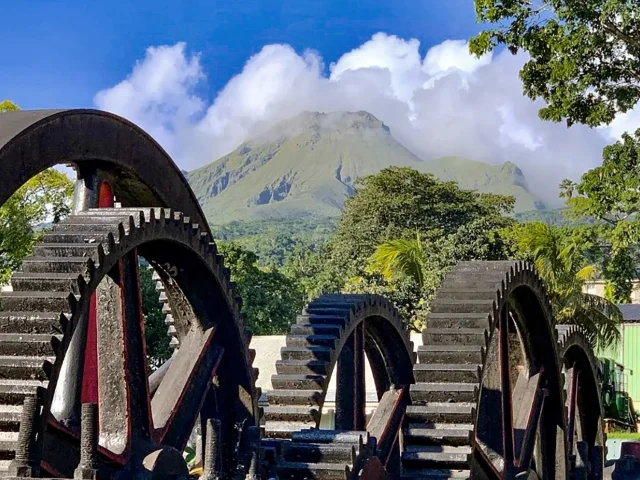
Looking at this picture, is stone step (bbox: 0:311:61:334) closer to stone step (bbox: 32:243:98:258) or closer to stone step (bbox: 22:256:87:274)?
stone step (bbox: 22:256:87:274)

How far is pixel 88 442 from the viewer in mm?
4863

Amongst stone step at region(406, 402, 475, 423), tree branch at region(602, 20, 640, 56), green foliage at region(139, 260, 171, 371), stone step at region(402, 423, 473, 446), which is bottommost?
stone step at region(402, 423, 473, 446)

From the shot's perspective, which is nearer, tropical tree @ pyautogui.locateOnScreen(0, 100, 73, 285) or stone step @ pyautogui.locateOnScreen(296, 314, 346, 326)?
stone step @ pyautogui.locateOnScreen(296, 314, 346, 326)

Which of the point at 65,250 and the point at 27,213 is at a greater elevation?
the point at 27,213

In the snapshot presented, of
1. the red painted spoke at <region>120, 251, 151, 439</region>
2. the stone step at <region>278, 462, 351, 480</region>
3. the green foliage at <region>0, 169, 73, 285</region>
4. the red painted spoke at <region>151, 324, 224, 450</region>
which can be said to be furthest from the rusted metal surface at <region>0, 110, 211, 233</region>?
the green foliage at <region>0, 169, 73, 285</region>

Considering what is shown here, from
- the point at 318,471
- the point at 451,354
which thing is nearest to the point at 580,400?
the point at 451,354

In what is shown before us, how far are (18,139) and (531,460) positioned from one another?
19.6 ft

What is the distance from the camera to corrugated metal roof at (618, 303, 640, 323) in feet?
129

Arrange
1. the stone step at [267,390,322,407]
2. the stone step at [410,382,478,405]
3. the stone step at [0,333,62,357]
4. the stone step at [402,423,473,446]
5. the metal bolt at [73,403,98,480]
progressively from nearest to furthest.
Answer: the metal bolt at [73,403,98,480] < the stone step at [0,333,62,357] < the stone step at [402,423,473,446] < the stone step at [410,382,478,405] < the stone step at [267,390,322,407]

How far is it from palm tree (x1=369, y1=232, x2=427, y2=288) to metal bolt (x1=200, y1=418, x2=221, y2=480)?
2943 cm

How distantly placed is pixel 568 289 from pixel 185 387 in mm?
18666

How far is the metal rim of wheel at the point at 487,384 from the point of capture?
862cm

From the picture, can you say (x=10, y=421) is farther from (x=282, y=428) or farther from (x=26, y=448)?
(x=282, y=428)

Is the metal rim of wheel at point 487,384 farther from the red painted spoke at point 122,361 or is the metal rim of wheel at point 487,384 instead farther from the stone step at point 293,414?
the red painted spoke at point 122,361
